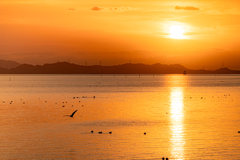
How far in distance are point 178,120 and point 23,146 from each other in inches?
964

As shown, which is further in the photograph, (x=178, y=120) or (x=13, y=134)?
(x=178, y=120)

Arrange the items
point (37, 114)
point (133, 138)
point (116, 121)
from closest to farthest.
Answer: point (133, 138) → point (116, 121) → point (37, 114)

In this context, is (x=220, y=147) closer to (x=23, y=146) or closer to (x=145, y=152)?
(x=145, y=152)

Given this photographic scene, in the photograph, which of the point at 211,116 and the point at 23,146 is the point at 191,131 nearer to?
the point at 211,116

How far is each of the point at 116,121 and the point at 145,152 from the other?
1840 centimetres

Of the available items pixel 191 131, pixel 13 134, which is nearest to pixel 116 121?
pixel 191 131

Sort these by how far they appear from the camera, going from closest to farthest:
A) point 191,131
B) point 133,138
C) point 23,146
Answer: point 23,146, point 133,138, point 191,131

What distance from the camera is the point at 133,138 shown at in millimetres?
35844

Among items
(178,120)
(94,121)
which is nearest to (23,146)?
(94,121)

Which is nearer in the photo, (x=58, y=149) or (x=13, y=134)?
(x=58, y=149)

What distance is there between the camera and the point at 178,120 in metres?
49.6

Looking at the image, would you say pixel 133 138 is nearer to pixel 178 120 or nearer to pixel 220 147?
pixel 220 147

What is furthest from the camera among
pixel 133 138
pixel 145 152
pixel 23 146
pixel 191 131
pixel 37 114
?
pixel 37 114

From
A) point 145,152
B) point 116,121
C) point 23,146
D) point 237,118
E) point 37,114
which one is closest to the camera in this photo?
point 145,152
